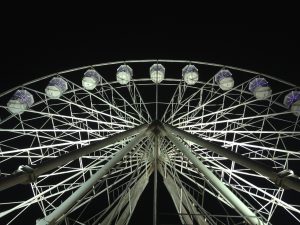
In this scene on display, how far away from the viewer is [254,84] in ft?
52.3

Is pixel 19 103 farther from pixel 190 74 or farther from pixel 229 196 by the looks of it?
pixel 229 196

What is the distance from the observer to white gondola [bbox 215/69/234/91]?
16.5 meters

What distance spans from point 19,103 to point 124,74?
16.4ft

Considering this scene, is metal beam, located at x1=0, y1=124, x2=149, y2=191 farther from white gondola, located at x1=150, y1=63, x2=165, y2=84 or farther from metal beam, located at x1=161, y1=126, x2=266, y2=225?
white gondola, located at x1=150, y1=63, x2=165, y2=84

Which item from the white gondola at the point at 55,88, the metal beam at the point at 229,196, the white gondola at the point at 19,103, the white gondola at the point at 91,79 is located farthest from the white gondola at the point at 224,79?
the white gondola at the point at 19,103

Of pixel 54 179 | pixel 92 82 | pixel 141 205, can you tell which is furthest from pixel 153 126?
pixel 141 205

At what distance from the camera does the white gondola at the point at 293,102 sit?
1471 cm

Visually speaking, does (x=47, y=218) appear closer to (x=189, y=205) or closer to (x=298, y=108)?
(x=189, y=205)

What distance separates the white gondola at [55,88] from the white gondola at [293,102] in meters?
9.94

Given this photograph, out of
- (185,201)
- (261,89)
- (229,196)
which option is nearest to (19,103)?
(185,201)

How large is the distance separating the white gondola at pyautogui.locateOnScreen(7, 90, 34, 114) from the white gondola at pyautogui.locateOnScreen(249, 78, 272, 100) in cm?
1001

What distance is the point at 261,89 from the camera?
15.7 metres

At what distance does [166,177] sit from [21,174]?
8170 millimetres

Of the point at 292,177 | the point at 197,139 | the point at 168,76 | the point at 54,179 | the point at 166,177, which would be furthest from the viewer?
the point at 54,179
